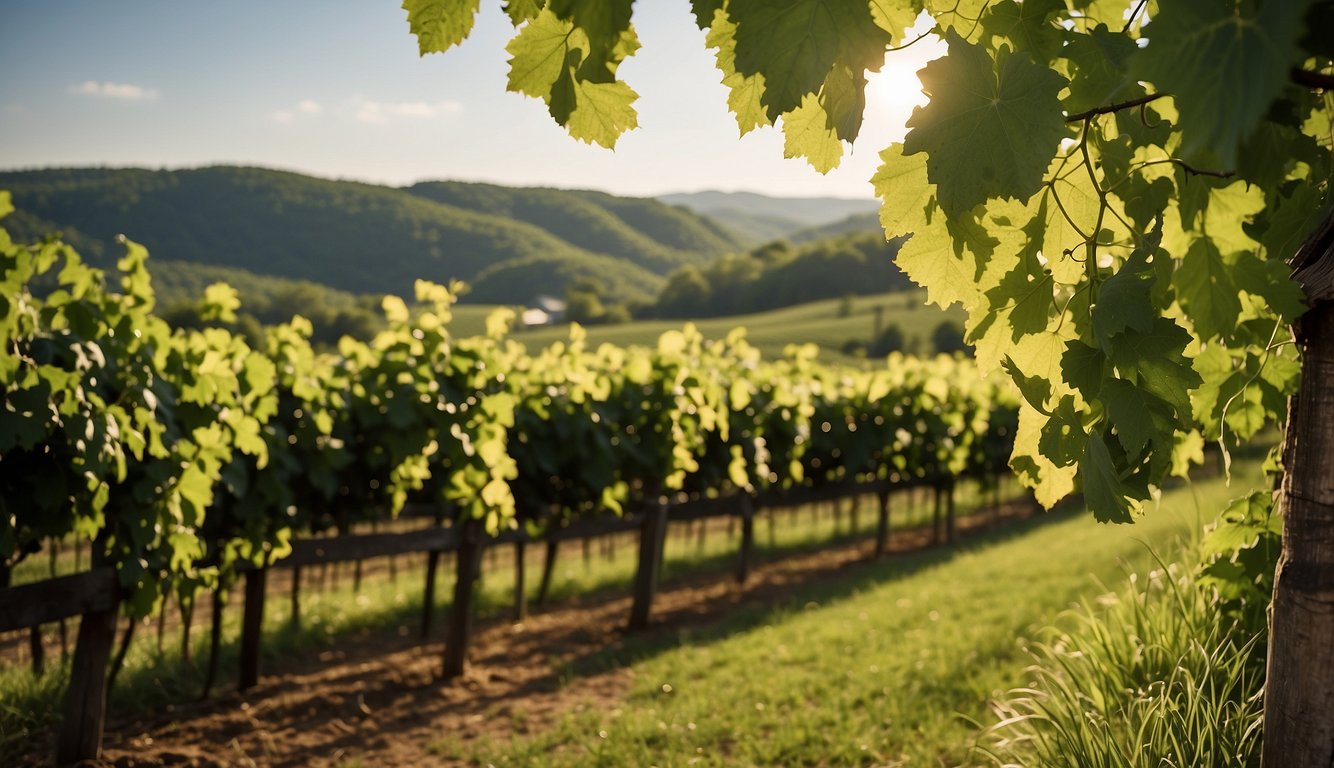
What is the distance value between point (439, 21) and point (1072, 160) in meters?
1.41

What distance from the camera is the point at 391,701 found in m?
5.91

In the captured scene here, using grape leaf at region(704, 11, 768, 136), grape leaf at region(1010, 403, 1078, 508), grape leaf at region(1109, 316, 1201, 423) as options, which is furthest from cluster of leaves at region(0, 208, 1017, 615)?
grape leaf at region(1109, 316, 1201, 423)

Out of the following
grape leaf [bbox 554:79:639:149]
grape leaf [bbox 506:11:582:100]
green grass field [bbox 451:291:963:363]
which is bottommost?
grape leaf [bbox 554:79:639:149]

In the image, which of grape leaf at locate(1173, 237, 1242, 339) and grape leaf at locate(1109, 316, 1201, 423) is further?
grape leaf at locate(1173, 237, 1242, 339)

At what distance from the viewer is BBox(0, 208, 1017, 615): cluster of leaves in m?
4.04

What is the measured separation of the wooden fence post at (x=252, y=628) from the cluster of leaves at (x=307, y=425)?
→ 236 millimetres

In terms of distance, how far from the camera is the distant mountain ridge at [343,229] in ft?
302

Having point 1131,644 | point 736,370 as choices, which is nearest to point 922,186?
point 1131,644

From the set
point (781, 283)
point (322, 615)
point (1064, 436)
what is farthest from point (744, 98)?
point (781, 283)

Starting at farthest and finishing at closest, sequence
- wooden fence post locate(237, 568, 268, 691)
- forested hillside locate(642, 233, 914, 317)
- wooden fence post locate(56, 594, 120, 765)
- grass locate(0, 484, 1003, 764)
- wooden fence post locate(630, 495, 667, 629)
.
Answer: forested hillside locate(642, 233, 914, 317) < wooden fence post locate(630, 495, 667, 629) < wooden fence post locate(237, 568, 268, 691) < grass locate(0, 484, 1003, 764) < wooden fence post locate(56, 594, 120, 765)

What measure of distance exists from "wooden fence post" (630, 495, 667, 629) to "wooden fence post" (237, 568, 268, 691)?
3199 millimetres

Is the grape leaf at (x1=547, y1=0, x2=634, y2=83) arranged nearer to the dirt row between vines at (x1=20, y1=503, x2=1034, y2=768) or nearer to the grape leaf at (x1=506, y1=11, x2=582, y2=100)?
the grape leaf at (x1=506, y1=11, x2=582, y2=100)

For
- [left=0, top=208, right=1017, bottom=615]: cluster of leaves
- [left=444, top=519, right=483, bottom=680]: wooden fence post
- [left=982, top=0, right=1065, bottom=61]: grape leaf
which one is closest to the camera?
[left=982, top=0, right=1065, bottom=61]: grape leaf

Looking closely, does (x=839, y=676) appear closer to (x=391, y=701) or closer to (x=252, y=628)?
(x=391, y=701)
